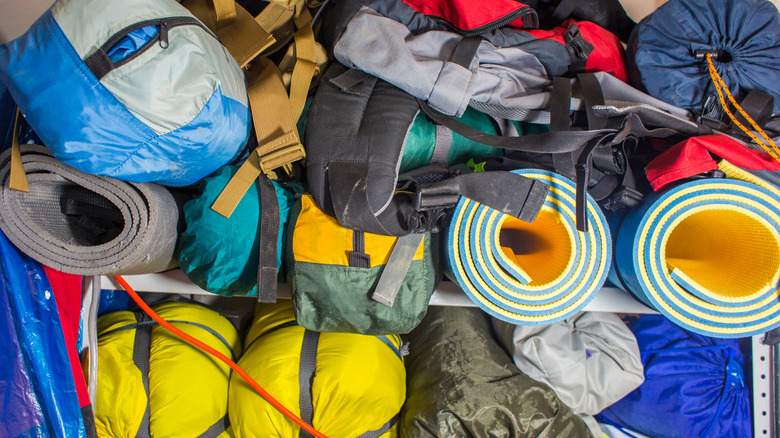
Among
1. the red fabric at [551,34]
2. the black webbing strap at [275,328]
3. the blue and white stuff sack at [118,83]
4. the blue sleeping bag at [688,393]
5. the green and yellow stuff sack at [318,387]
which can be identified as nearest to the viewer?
the blue and white stuff sack at [118,83]

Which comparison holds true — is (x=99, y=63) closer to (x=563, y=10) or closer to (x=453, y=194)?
(x=453, y=194)

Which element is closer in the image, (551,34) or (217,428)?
(551,34)

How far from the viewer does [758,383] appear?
1.36 metres

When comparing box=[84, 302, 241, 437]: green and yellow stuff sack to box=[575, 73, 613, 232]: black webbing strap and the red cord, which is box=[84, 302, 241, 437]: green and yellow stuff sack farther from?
box=[575, 73, 613, 232]: black webbing strap

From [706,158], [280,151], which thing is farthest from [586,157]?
[280,151]

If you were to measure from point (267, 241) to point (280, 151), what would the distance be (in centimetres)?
19

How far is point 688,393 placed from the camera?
137 cm

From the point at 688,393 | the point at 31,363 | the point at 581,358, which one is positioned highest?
the point at 31,363

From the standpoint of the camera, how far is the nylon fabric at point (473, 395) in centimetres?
108

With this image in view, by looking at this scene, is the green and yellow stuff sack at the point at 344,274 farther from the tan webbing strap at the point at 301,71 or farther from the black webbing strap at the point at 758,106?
the black webbing strap at the point at 758,106

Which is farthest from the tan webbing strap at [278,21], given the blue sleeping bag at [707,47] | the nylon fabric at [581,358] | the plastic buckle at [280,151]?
the nylon fabric at [581,358]

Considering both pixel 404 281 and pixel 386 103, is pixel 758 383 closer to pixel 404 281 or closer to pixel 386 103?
pixel 404 281

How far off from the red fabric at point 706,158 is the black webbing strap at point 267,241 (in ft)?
2.49

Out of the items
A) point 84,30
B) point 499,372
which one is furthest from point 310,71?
point 499,372
